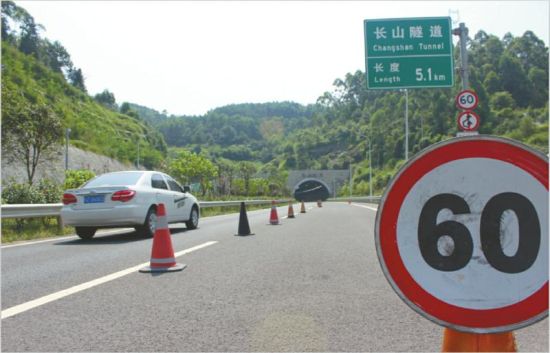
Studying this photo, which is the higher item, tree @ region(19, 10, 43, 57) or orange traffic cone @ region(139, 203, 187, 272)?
tree @ region(19, 10, 43, 57)

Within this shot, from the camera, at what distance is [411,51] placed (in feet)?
62.1

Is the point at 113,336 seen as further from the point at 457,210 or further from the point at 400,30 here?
the point at 400,30

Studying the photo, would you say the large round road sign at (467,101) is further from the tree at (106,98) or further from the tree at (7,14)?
the tree at (106,98)

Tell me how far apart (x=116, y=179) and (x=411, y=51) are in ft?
41.4

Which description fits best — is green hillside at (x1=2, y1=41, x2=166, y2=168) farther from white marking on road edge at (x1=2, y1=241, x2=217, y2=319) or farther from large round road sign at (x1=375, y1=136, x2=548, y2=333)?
large round road sign at (x1=375, y1=136, x2=548, y2=333)

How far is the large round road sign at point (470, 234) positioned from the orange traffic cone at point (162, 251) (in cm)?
520

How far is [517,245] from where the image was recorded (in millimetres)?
1745

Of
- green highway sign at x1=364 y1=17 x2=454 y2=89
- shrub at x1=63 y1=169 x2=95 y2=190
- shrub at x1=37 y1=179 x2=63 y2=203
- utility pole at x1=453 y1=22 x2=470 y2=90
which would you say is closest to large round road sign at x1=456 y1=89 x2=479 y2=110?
utility pole at x1=453 y1=22 x2=470 y2=90

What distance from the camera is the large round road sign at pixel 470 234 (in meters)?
1.71

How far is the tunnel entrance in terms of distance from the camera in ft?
427

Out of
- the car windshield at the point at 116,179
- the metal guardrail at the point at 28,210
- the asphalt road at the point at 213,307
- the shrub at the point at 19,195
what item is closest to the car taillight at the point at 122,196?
the car windshield at the point at 116,179

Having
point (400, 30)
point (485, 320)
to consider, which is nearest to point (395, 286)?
point (485, 320)

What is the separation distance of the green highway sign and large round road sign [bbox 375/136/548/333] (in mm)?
18163

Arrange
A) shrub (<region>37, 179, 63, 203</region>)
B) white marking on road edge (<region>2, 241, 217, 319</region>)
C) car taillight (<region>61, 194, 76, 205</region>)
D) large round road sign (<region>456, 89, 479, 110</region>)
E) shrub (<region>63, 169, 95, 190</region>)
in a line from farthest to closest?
1. shrub (<region>63, 169, 95, 190</region>)
2. shrub (<region>37, 179, 63, 203</region>)
3. large round road sign (<region>456, 89, 479, 110</region>)
4. car taillight (<region>61, 194, 76, 205</region>)
5. white marking on road edge (<region>2, 241, 217, 319</region>)
